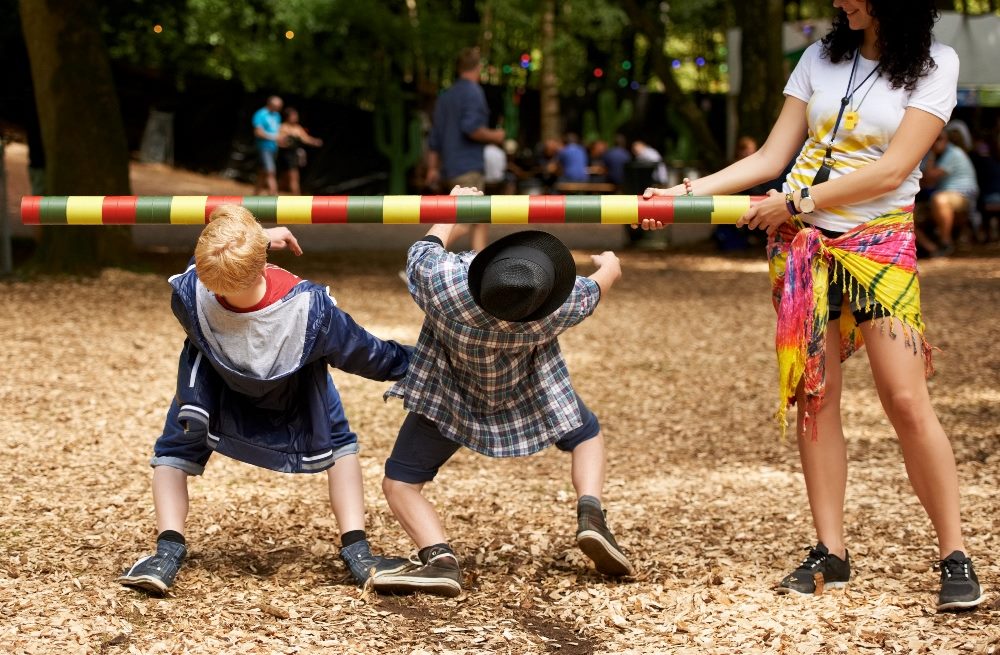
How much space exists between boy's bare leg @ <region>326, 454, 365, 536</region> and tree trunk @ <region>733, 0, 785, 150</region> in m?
11.9

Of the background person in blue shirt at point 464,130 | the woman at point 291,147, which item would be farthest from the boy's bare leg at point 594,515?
the woman at point 291,147

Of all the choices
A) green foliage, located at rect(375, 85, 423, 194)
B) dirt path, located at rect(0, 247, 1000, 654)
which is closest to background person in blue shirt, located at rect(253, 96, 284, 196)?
green foliage, located at rect(375, 85, 423, 194)

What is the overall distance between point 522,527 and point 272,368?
55.2 inches

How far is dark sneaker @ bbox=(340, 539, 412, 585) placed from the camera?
3.69m

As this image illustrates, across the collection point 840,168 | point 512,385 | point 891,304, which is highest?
point 840,168

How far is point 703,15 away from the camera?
36562mm

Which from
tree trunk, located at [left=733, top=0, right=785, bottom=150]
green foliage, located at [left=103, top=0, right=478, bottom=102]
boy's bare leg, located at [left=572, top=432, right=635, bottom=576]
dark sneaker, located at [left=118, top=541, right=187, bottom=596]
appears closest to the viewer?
dark sneaker, located at [left=118, top=541, right=187, bottom=596]

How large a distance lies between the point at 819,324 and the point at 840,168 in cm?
44

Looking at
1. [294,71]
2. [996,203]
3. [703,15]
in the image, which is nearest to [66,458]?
[996,203]

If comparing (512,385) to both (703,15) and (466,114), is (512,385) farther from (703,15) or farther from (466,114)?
(703,15)

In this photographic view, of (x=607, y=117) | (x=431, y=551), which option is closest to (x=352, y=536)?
(x=431, y=551)

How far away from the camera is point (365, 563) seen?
3.73m

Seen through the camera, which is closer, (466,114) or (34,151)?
(466,114)

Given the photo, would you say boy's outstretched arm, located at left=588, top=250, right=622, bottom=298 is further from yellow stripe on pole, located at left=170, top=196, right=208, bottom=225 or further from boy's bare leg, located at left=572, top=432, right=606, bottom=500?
yellow stripe on pole, located at left=170, top=196, right=208, bottom=225
